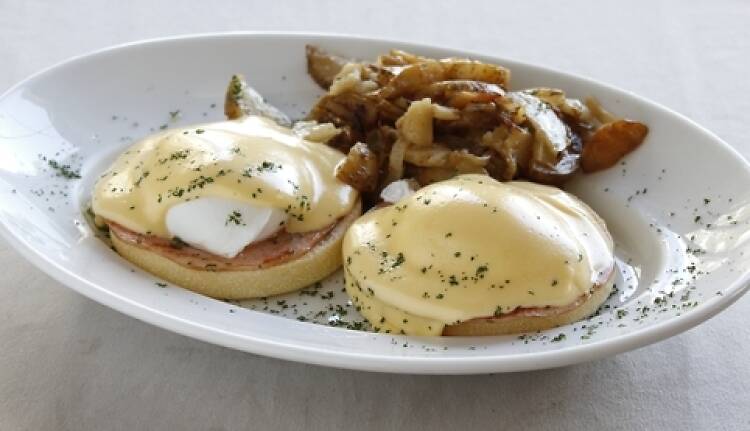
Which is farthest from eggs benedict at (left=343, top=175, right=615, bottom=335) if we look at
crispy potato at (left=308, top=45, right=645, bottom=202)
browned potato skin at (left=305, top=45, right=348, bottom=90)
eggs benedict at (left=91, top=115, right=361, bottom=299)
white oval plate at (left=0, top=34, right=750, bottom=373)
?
browned potato skin at (left=305, top=45, right=348, bottom=90)

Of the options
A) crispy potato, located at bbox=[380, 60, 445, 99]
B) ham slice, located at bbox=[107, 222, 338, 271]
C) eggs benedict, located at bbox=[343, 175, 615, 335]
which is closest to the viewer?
eggs benedict, located at bbox=[343, 175, 615, 335]

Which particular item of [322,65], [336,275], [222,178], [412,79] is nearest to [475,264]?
[336,275]

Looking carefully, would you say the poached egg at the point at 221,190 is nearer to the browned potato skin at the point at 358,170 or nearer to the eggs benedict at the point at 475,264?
the browned potato skin at the point at 358,170

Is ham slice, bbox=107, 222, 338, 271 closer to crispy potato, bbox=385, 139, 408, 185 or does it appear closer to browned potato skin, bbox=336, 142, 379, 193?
browned potato skin, bbox=336, 142, 379, 193

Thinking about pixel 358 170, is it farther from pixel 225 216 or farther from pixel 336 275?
pixel 225 216

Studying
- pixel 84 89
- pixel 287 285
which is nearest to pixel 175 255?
pixel 287 285
